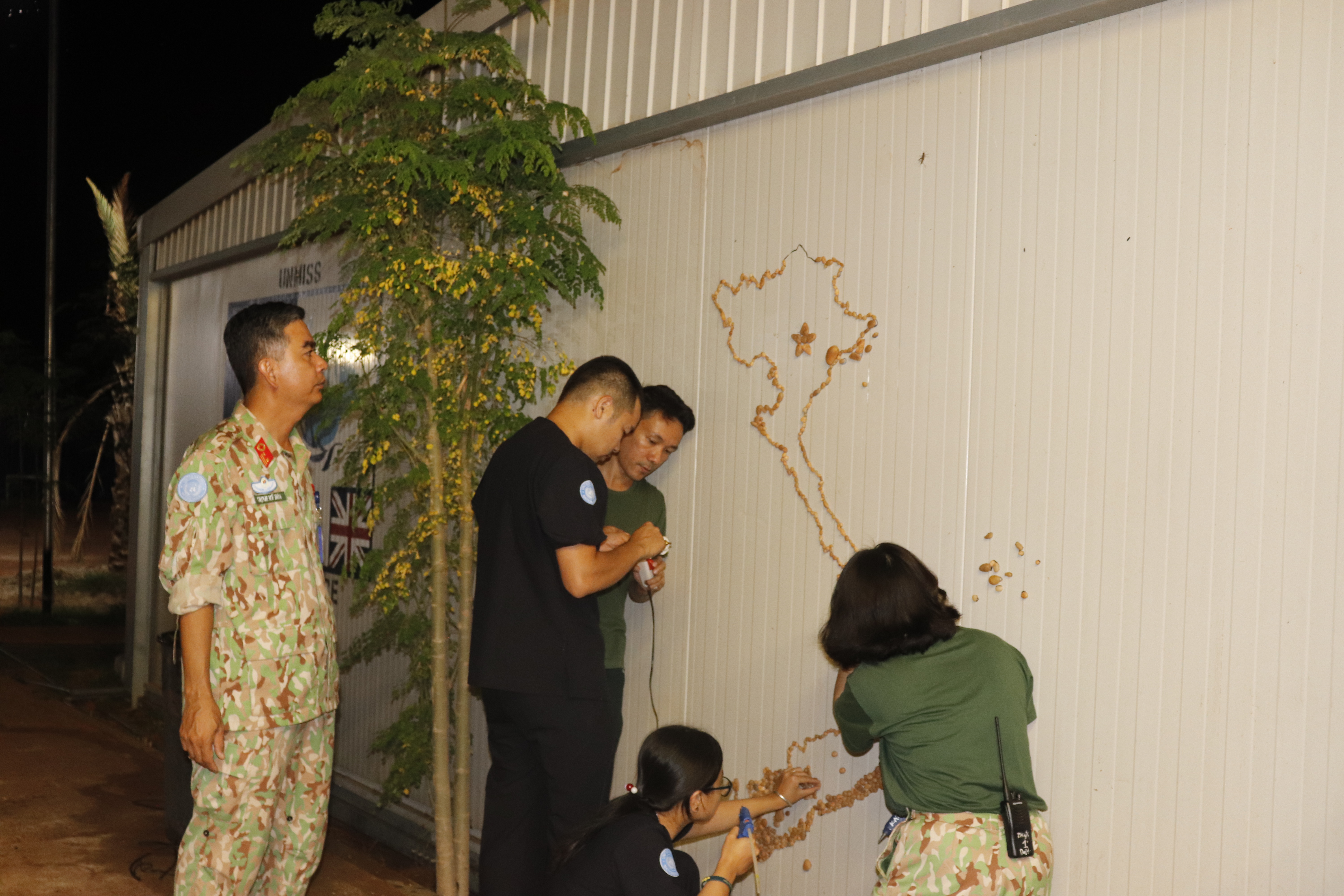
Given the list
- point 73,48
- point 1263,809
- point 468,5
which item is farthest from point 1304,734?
point 73,48

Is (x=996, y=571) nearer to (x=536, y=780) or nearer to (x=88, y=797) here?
(x=536, y=780)

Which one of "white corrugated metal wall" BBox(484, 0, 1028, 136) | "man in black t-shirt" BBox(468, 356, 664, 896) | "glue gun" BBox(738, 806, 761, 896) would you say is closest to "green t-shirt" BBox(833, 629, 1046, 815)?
"glue gun" BBox(738, 806, 761, 896)

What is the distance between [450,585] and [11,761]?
4.00 meters

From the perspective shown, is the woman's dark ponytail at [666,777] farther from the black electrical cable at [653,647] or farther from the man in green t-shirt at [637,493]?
the black electrical cable at [653,647]

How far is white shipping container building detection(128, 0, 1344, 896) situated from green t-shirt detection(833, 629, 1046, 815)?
25 cm

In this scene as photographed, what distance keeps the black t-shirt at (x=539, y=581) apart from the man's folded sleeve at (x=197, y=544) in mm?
781

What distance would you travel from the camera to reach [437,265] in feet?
13.4

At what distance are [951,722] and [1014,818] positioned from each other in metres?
0.26

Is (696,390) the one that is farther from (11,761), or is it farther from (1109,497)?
(11,761)

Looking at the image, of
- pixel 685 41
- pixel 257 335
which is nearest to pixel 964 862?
pixel 257 335

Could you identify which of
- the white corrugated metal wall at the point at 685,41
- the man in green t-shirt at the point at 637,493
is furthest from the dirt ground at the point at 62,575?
the man in green t-shirt at the point at 637,493

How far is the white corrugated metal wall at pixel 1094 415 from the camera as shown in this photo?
2.48 m

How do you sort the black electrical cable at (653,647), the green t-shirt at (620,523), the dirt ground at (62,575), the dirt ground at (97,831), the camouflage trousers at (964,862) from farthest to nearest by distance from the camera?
1. the dirt ground at (62,575)
2. the dirt ground at (97,831)
3. the black electrical cable at (653,647)
4. the green t-shirt at (620,523)
5. the camouflage trousers at (964,862)

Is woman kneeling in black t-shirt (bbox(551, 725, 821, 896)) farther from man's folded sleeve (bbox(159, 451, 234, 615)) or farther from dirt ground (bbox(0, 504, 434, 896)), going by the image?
dirt ground (bbox(0, 504, 434, 896))
